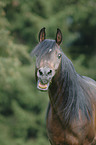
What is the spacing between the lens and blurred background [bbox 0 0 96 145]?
1445 cm

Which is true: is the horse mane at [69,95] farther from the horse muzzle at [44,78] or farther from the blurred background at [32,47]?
the blurred background at [32,47]

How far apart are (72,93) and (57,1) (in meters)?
12.8

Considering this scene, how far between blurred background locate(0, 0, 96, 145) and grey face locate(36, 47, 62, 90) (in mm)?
9955

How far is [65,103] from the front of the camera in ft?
12.3

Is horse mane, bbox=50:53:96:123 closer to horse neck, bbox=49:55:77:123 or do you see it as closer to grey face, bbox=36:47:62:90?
horse neck, bbox=49:55:77:123

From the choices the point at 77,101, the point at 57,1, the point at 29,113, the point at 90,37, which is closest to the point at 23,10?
the point at 57,1

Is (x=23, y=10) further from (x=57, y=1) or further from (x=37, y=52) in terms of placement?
(x=37, y=52)

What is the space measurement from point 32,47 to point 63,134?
1144 centimetres

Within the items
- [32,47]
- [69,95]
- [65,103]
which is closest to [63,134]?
[65,103]

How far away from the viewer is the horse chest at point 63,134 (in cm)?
378

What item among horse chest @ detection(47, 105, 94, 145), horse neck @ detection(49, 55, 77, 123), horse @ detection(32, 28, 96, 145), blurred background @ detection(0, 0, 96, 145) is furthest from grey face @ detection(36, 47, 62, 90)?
blurred background @ detection(0, 0, 96, 145)

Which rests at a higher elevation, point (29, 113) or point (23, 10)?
point (23, 10)

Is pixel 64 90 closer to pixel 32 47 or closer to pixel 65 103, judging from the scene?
pixel 65 103

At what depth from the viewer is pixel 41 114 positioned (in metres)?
14.8
